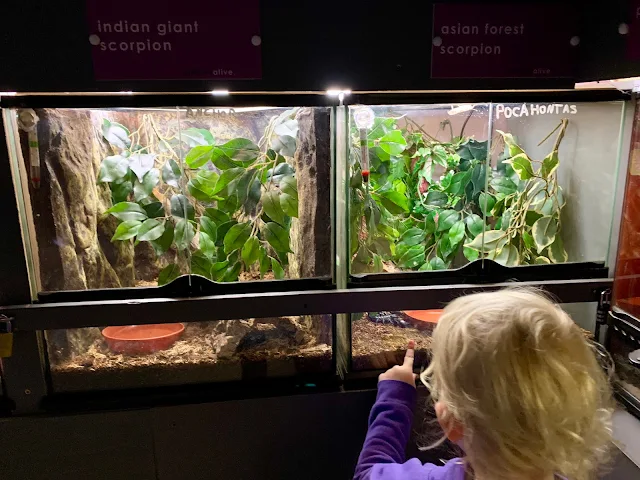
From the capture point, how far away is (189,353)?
1.48m

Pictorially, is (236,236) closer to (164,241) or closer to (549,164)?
(164,241)

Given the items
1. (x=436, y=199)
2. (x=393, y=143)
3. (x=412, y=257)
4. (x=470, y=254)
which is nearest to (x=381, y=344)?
(x=412, y=257)

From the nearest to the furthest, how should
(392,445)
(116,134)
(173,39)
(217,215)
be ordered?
(392,445)
(173,39)
(116,134)
(217,215)

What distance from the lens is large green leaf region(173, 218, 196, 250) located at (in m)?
1.40

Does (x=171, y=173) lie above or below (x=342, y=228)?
above

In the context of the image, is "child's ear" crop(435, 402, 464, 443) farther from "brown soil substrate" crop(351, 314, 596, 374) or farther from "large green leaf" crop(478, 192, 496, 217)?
"large green leaf" crop(478, 192, 496, 217)

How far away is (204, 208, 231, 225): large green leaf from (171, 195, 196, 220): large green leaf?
5cm

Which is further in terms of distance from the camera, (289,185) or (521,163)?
(521,163)

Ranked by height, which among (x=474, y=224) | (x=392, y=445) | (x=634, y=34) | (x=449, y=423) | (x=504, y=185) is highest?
(x=634, y=34)

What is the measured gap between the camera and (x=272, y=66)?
1207 mm

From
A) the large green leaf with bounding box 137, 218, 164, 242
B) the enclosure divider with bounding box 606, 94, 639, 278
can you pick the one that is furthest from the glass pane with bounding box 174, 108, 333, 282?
the enclosure divider with bounding box 606, 94, 639, 278

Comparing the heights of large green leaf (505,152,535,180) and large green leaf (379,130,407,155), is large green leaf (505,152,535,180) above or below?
below

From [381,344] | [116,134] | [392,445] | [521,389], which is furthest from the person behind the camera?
[381,344]

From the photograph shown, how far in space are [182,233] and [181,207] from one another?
73mm
